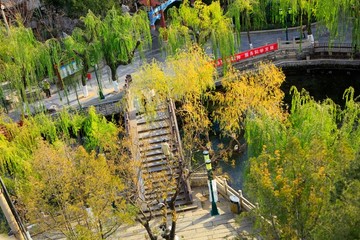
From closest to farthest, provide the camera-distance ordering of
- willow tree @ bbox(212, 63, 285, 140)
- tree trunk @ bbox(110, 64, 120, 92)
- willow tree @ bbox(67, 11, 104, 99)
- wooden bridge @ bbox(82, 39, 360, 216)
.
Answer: wooden bridge @ bbox(82, 39, 360, 216) → willow tree @ bbox(212, 63, 285, 140) → willow tree @ bbox(67, 11, 104, 99) → tree trunk @ bbox(110, 64, 120, 92)

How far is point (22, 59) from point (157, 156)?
32.9 ft

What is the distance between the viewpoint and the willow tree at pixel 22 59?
85.4ft

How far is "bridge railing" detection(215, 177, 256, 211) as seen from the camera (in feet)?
61.3

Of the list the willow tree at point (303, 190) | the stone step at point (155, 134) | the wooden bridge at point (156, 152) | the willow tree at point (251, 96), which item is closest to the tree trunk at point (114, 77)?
the wooden bridge at point (156, 152)

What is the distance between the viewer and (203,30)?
2953cm

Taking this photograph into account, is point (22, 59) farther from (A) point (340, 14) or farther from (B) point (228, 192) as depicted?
(A) point (340, 14)

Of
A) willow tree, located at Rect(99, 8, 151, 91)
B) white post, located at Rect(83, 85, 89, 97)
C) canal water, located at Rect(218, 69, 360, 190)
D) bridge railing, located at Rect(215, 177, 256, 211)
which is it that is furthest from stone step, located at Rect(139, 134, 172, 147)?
white post, located at Rect(83, 85, 89, 97)

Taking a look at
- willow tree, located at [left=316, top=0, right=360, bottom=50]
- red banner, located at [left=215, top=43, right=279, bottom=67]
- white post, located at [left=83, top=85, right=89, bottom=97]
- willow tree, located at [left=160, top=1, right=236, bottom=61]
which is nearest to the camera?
willow tree, located at [left=316, top=0, right=360, bottom=50]

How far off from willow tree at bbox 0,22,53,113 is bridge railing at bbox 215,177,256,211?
42.3 ft

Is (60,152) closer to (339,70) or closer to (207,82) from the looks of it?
(207,82)

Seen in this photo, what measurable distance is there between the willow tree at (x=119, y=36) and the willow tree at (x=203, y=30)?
1.84 meters

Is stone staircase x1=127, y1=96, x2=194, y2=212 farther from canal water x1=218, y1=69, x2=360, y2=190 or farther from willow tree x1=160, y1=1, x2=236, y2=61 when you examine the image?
willow tree x1=160, y1=1, x2=236, y2=61

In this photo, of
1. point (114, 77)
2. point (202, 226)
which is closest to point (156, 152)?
point (202, 226)

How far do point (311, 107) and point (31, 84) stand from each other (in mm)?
17431
